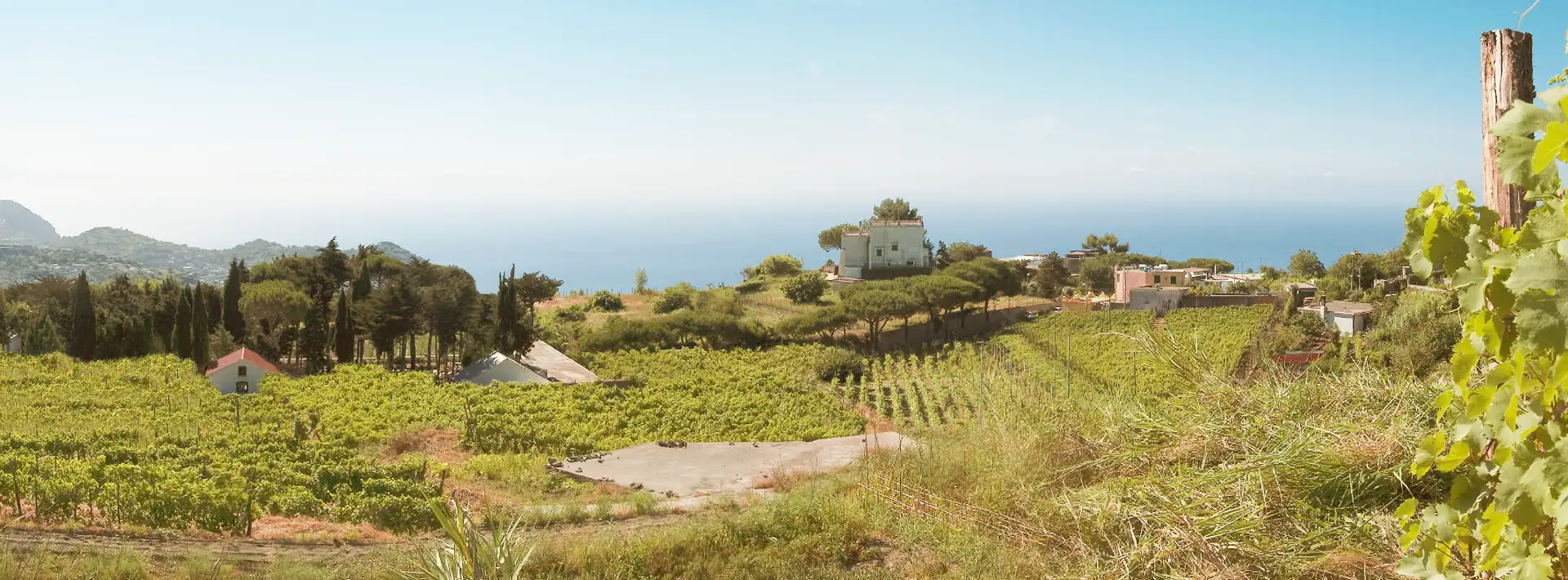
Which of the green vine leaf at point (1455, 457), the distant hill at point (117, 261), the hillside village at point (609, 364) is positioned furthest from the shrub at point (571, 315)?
the distant hill at point (117, 261)

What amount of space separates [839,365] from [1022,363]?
211 inches

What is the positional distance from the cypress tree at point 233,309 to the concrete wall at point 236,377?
705 cm

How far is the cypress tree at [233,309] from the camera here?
29.6 metres

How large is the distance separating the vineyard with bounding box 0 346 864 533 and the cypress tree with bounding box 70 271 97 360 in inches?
138

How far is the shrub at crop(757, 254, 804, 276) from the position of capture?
176 feet

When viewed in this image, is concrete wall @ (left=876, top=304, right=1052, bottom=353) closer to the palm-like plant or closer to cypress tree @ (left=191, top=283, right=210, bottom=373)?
cypress tree @ (left=191, top=283, right=210, bottom=373)

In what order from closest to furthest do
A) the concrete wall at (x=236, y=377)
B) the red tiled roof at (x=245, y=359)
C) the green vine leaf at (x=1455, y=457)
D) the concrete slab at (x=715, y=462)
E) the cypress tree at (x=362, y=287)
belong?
the green vine leaf at (x=1455, y=457) → the concrete slab at (x=715, y=462) → the concrete wall at (x=236, y=377) → the red tiled roof at (x=245, y=359) → the cypress tree at (x=362, y=287)

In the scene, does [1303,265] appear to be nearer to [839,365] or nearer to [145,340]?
[839,365]

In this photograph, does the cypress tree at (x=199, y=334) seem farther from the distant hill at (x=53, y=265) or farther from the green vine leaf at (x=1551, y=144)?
the distant hill at (x=53, y=265)

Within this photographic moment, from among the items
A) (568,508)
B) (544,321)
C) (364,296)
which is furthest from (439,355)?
(568,508)

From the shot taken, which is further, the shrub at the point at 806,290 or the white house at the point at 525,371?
the shrub at the point at 806,290

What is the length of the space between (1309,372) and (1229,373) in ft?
0.99

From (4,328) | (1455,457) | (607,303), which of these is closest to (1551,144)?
(1455,457)

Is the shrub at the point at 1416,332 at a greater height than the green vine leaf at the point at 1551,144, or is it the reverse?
the green vine leaf at the point at 1551,144
